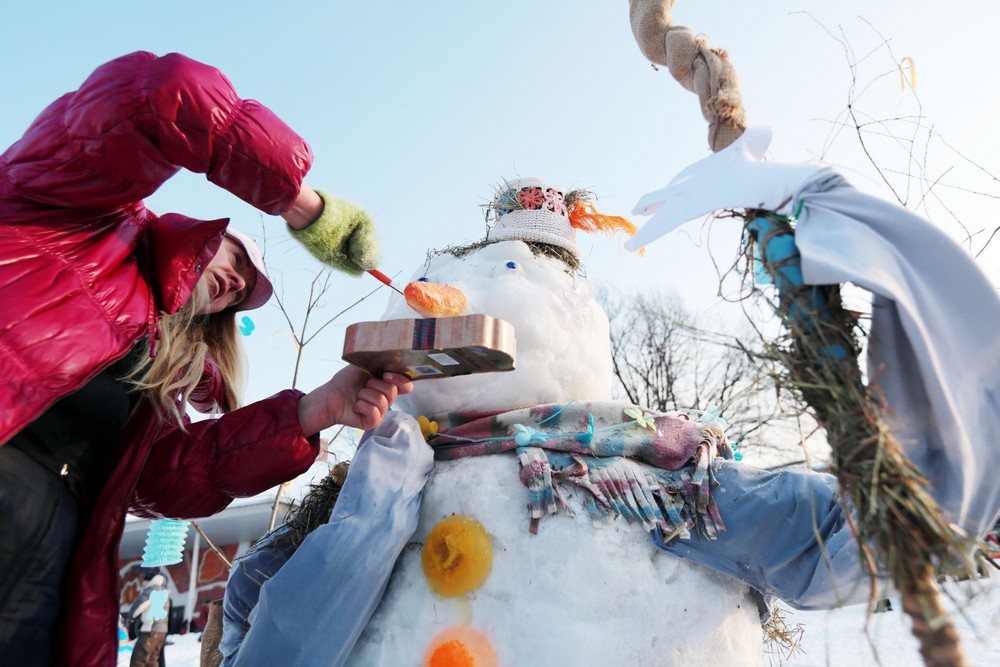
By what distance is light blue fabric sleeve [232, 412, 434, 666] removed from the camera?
1.76 m

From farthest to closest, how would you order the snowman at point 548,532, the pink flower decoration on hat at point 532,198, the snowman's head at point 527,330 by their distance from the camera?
the pink flower decoration on hat at point 532,198, the snowman's head at point 527,330, the snowman at point 548,532

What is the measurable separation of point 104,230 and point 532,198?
1.77 m

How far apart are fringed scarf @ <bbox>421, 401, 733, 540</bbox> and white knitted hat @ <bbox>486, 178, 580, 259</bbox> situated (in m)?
0.90

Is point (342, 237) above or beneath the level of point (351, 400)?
above

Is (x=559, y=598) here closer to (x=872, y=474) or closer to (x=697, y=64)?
(x=872, y=474)

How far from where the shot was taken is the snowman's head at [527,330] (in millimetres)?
2291

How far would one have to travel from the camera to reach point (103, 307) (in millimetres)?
1481

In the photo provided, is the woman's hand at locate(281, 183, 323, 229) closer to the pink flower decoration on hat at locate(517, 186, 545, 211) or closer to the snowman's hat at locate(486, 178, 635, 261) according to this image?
the snowman's hat at locate(486, 178, 635, 261)

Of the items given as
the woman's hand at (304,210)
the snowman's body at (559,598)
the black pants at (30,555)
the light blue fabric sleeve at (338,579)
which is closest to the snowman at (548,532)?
the snowman's body at (559,598)

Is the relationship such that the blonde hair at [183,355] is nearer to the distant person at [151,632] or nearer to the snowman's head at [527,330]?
the snowman's head at [527,330]

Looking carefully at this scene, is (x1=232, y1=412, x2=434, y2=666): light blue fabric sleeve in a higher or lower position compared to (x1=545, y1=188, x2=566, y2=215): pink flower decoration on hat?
lower

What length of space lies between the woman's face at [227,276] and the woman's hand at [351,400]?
1.31 feet

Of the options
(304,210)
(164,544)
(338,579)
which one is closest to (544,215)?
(304,210)

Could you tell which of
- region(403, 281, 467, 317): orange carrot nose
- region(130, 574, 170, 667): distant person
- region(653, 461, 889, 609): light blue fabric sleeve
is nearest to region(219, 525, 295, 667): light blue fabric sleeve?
region(403, 281, 467, 317): orange carrot nose
